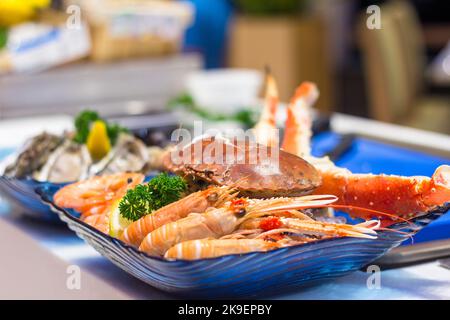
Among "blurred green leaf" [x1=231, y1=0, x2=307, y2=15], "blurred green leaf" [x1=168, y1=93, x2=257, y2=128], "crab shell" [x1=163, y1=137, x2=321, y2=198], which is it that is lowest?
"crab shell" [x1=163, y1=137, x2=321, y2=198]

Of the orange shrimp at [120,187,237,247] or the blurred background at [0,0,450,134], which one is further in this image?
the blurred background at [0,0,450,134]

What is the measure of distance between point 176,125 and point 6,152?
0.39 m

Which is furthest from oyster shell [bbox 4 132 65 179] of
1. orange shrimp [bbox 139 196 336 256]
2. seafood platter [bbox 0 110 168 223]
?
orange shrimp [bbox 139 196 336 256]

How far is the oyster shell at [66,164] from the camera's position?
53.9 inches

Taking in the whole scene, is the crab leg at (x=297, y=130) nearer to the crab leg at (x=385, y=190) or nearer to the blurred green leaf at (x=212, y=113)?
the crab leg at (x=385, y=190)

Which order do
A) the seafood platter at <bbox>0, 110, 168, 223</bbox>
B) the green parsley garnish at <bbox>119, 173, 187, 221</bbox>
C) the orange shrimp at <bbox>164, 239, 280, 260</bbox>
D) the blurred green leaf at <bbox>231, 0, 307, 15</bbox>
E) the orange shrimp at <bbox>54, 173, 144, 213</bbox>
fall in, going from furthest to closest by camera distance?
the blurred green leaf at <bbox>231, 0, 307, 15</bbox>, the seafood platter at <bbox>0, 110, 168, 223</bbox>, the orange shrimp at <bbox>54, 173, 144, 213</bbox>, the green parsley garnish at <bbox>119, 173, 187, 221</bbox>, the orange shrimp at <bbox>164, 239, 280, 260</bbox>

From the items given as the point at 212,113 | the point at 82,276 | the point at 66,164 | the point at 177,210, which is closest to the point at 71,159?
the point at 66,164

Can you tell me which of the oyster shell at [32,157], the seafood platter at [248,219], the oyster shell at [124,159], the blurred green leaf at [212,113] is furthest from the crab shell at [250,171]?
the blurred green leaf at [212,113]

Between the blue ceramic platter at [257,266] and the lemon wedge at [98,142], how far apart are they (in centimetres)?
38

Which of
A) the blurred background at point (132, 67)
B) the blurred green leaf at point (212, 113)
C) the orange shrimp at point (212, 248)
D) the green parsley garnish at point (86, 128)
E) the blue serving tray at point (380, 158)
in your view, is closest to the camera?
the orange shrimp at point (212, 248)

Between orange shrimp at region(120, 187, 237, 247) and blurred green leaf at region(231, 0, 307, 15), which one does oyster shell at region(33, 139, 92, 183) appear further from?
blurred green leaf at region(231, 0, 307, 15)

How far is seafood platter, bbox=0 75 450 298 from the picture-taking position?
0.93 meters

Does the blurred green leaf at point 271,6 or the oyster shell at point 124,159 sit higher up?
the blurred green leaf at point 271,6

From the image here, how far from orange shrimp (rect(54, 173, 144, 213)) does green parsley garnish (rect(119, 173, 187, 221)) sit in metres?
0.11
